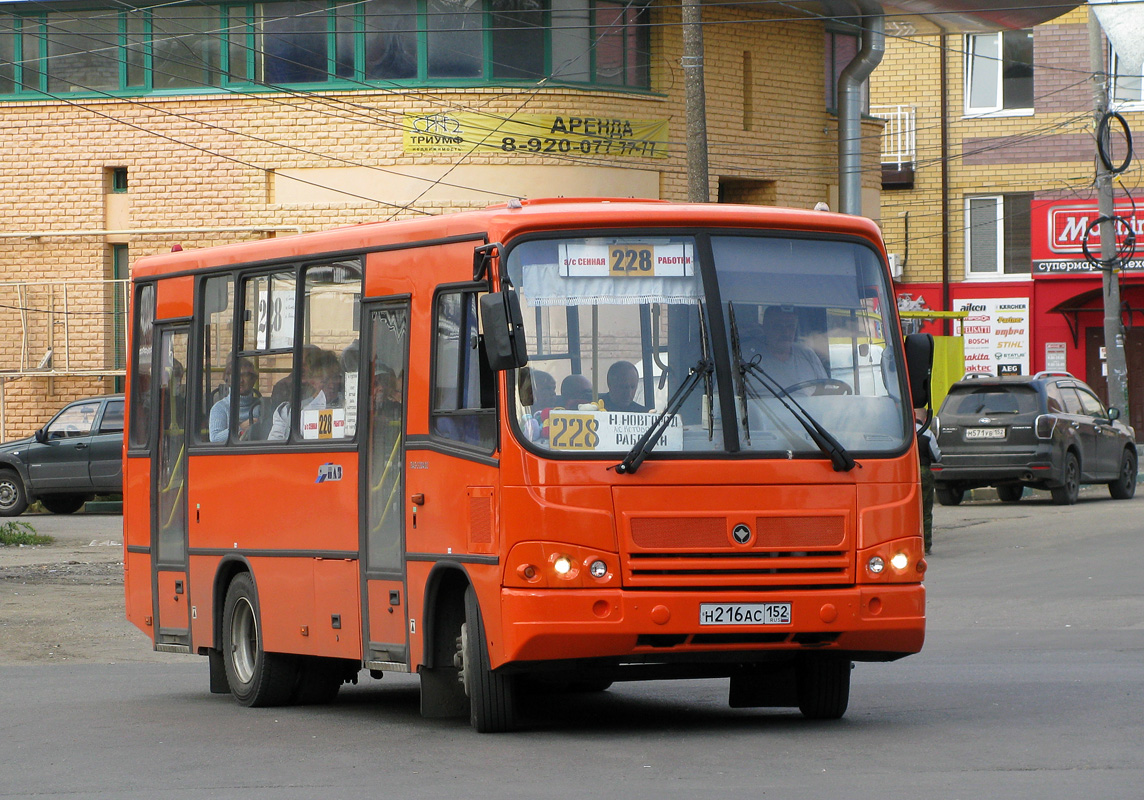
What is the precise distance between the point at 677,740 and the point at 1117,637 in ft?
20.2

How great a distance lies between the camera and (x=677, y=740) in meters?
8.91

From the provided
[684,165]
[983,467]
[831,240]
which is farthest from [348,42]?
[831,240]

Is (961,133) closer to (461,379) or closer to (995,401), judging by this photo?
(995,401)

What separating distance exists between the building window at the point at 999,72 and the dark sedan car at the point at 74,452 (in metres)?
25.0

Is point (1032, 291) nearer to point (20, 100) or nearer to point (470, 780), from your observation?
point (20, 100)

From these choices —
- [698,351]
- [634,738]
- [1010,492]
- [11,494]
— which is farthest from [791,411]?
[11,494]

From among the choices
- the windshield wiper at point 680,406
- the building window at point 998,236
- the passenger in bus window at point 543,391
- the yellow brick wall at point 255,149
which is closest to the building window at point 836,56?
the yellow brick wall at point 255,149

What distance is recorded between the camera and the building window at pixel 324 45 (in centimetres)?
2795

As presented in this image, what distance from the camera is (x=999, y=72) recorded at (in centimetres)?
4534

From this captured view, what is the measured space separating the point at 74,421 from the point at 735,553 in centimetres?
2077

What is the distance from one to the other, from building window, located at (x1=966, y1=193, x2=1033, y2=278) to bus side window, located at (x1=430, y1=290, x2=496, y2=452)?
3757 cm

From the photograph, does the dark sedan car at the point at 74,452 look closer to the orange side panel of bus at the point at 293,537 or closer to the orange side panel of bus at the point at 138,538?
the orange side panel of bus at the point at 138,538

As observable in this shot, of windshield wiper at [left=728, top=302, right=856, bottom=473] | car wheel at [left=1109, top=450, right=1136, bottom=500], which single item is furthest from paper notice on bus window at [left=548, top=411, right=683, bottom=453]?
car wheel at [left=1109, top=450, right=1136, bottom=500]

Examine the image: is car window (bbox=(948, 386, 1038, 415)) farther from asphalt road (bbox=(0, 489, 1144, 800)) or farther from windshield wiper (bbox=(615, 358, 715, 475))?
windshield wiper (bbox=(615, 358, 715, 475))
